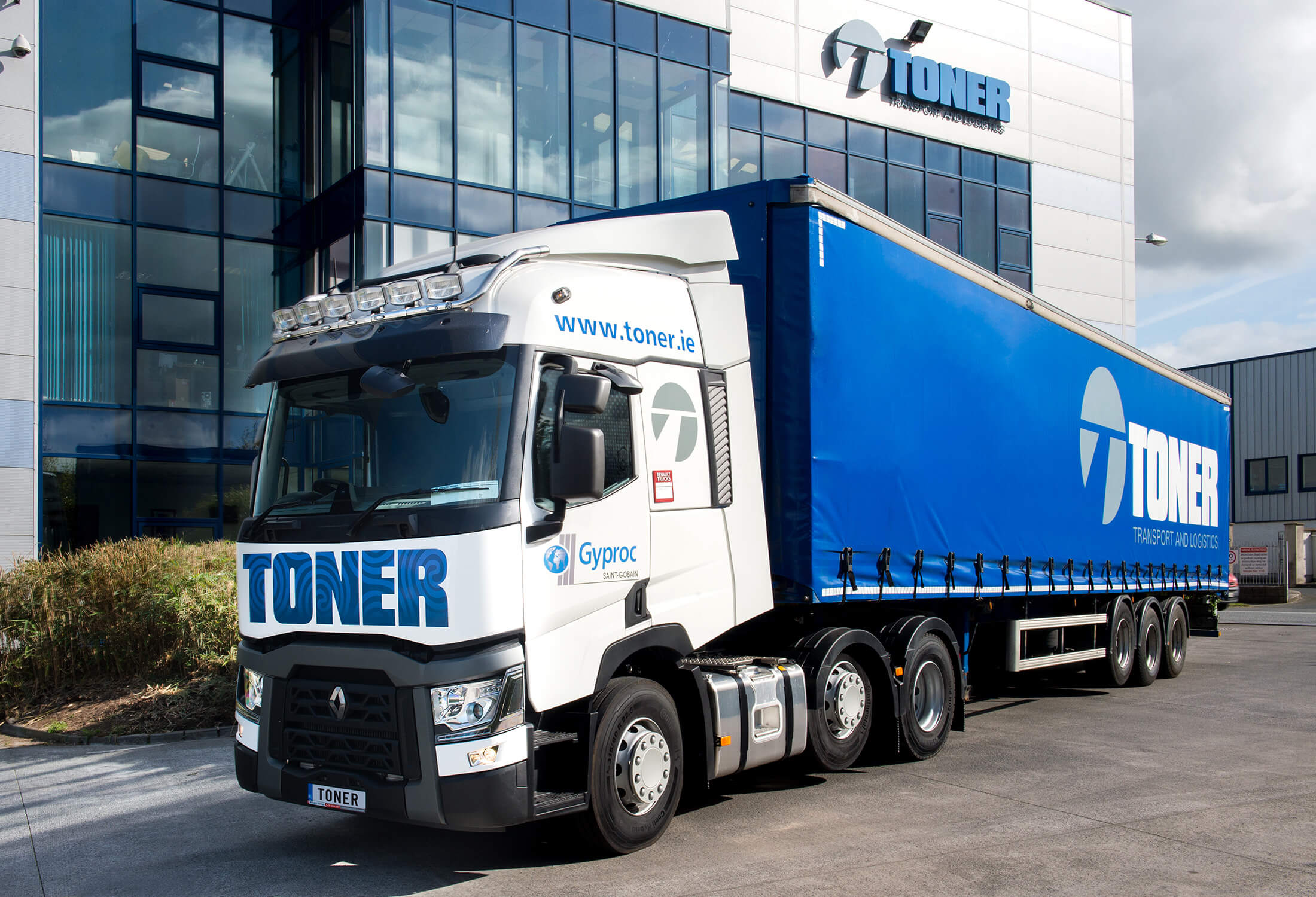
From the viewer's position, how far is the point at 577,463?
507 cm

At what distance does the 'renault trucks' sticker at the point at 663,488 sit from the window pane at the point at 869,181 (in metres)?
20.5

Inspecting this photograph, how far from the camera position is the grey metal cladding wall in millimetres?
45625

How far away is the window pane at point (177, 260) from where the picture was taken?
18.2 m

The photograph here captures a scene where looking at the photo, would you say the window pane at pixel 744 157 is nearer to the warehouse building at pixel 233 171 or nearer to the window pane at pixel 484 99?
the warehouse building at pixel 233 171

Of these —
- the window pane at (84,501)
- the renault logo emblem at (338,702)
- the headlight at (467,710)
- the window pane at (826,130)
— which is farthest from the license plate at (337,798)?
the window pane at (826,130)

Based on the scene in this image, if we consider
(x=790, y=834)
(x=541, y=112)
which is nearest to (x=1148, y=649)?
(x=790, y=834)

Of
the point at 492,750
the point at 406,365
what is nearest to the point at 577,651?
the point at 492,750

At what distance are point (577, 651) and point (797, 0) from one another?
21.8 meters

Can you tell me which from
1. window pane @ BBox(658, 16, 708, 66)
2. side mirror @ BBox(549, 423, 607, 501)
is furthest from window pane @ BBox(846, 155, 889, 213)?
side mirror @ BBox(549, 423, 607, 501)

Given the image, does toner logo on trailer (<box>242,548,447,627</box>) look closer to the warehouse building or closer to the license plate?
the license plate

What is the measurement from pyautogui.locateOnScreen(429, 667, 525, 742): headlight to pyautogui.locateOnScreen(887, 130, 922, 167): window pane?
23.2 meters

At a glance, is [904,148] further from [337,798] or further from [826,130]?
[337,798]

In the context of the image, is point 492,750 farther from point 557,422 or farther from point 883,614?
point 883,614

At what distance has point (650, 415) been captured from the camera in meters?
6.00
